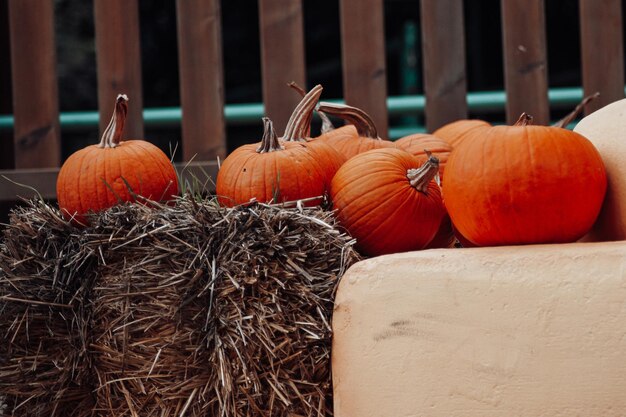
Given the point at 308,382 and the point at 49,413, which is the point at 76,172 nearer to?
the point at 49,413

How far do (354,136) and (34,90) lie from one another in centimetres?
127

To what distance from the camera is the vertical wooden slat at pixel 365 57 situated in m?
2.82

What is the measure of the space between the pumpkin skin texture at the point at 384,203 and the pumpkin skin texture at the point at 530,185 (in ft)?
0.65

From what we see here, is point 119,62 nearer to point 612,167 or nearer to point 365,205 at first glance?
point 365,205

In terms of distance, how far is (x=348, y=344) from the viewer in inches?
64.5

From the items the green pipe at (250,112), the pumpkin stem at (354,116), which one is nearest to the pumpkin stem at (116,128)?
the pumpkin stem at (354,116)

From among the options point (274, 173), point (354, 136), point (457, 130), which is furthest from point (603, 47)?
point (274, 173)

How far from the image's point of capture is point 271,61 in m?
2.84

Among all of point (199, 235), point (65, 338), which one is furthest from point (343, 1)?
point (65, 338)

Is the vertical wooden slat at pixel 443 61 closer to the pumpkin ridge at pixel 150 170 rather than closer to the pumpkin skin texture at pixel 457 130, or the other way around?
the pumpkin skin texture at pixel 457 130

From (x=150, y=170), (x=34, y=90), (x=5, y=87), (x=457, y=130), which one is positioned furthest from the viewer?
(x=5, y=87)

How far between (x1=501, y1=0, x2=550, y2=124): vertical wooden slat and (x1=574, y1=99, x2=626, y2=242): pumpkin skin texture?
0.94 meters

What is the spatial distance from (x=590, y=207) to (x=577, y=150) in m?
0.13

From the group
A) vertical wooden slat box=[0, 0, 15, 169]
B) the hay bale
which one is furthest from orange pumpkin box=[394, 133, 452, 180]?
vertical wooden slat box=[0, 0, 15, 169]
